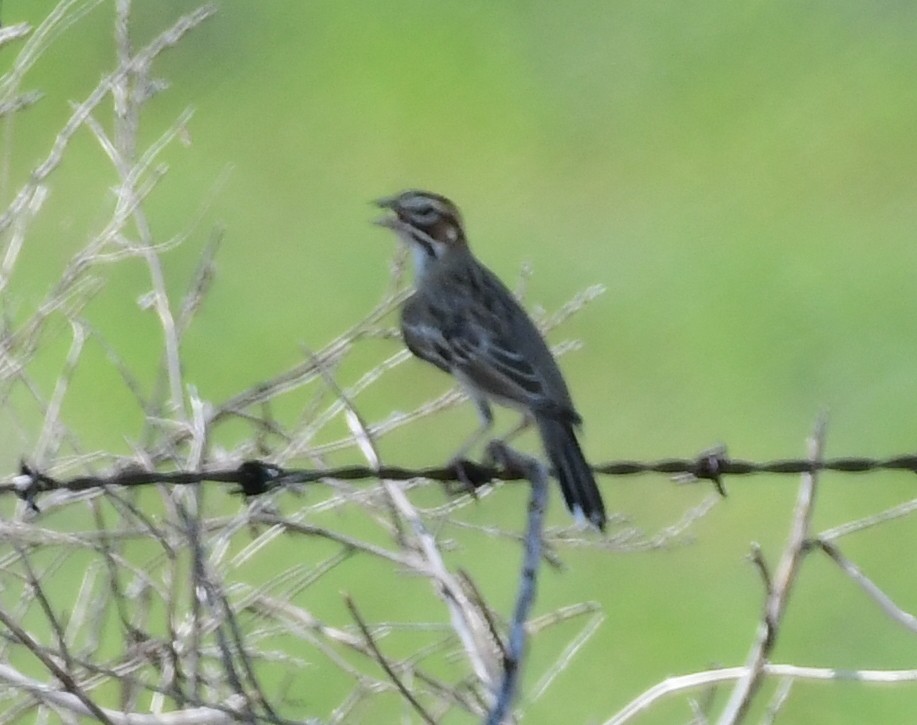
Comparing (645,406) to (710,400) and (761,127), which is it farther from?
(761,127)

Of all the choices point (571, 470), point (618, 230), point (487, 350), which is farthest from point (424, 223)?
→ point (618, 230)

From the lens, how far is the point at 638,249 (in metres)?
21.0

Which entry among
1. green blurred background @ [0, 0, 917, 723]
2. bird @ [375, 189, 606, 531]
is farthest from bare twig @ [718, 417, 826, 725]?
green blurred background @ [0, 0, 917, 723]

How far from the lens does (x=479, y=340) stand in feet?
25.9

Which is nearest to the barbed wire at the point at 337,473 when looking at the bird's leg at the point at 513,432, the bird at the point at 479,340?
the bird at the point at 479,340

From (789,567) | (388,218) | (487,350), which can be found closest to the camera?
(789,567)

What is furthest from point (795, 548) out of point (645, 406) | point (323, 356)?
point (645, 406)

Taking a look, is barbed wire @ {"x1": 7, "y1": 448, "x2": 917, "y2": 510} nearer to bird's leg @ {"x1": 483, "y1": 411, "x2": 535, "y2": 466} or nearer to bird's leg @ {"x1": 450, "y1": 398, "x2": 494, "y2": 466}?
bird's leg @ {"x1": 450, "y1": 398, "x2": 494, "y2": 466}

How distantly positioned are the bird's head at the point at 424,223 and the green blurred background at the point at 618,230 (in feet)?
14.2

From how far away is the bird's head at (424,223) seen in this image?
29.1 ft

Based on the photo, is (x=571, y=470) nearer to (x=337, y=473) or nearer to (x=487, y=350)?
(x=487, y=350)

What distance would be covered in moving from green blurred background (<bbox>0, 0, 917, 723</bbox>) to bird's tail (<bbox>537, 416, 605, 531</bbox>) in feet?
17.4

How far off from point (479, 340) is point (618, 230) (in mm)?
13472

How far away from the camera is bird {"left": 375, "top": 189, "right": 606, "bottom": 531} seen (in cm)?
726
